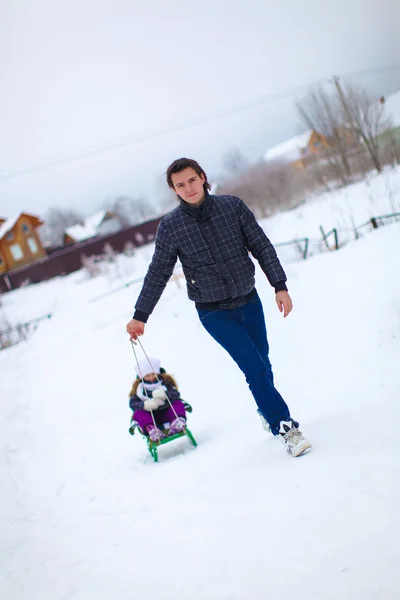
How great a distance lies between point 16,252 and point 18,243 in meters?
0.78

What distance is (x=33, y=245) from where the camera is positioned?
4184 centimetres

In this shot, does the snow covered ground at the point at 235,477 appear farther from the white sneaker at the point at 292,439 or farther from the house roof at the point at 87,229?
the house roof at the point at 87,229

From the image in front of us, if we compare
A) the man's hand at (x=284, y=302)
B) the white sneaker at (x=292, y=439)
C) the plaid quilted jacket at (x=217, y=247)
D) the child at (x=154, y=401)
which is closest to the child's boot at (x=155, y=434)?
the child at (x=154, y=401)

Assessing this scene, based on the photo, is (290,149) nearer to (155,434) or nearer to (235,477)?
(155,434)

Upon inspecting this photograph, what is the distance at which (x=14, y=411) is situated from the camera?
7.63m

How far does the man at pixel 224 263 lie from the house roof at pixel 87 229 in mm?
54746

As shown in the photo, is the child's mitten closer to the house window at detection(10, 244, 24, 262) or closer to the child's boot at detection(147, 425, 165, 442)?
the child's boot at detection(147, 425, 165, 442)

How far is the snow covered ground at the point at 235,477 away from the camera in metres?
2.02

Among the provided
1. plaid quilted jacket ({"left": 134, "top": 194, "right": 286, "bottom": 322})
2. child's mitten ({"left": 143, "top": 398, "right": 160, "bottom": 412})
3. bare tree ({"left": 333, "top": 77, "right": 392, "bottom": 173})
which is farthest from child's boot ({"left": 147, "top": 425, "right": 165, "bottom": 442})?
bare tree ({"left": 333, "top": 77, "right": 392, "bottom": 173})

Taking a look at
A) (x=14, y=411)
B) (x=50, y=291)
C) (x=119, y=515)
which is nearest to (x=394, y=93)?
(x=50, y=291)

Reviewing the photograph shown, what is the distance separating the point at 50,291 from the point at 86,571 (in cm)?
2240

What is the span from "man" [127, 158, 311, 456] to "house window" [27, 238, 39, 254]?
4114 cm

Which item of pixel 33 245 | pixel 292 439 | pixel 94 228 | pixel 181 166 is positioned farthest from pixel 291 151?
pixel 292 439

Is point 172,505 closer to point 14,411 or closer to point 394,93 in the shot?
point 14,411
